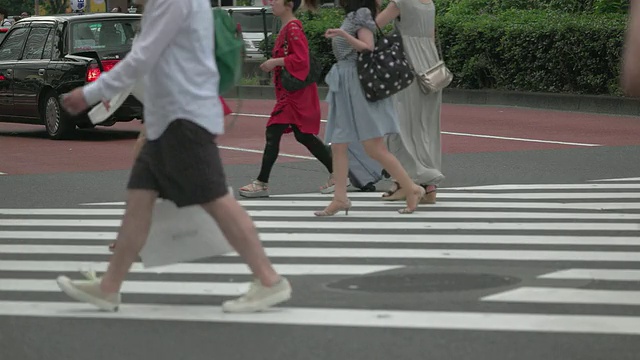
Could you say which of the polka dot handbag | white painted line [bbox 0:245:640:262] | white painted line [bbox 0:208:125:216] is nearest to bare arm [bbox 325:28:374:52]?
the polka dot handbag

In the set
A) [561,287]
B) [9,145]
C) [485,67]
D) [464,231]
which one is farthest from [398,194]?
[485,67]

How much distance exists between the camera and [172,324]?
604 cm

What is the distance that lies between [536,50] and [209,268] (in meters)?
17.4

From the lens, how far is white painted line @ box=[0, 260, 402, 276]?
7.36m

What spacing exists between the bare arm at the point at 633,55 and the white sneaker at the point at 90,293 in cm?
375

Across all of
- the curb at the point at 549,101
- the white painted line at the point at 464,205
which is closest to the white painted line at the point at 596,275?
the white painted line at the point at 464,205

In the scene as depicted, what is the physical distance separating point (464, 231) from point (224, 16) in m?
3.17

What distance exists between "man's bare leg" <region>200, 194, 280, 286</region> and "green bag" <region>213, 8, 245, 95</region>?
54 centimetres

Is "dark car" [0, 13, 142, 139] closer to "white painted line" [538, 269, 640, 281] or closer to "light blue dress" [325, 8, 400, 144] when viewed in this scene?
"light blue dress" [325, 8, 400, 144]

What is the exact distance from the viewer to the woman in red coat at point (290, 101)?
1012cm

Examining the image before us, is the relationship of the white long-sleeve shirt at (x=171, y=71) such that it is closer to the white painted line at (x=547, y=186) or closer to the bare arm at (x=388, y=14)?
the bare arm at (x=388, y=14)

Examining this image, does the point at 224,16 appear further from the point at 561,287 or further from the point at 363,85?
the point at 363,85

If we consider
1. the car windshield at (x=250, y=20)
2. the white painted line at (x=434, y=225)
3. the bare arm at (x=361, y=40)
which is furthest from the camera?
the car windshield at (x=250, y=20)

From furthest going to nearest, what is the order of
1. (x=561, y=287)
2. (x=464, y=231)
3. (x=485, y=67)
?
(x=485, y=67), (x=464, y=231), (x=561, y=287)
